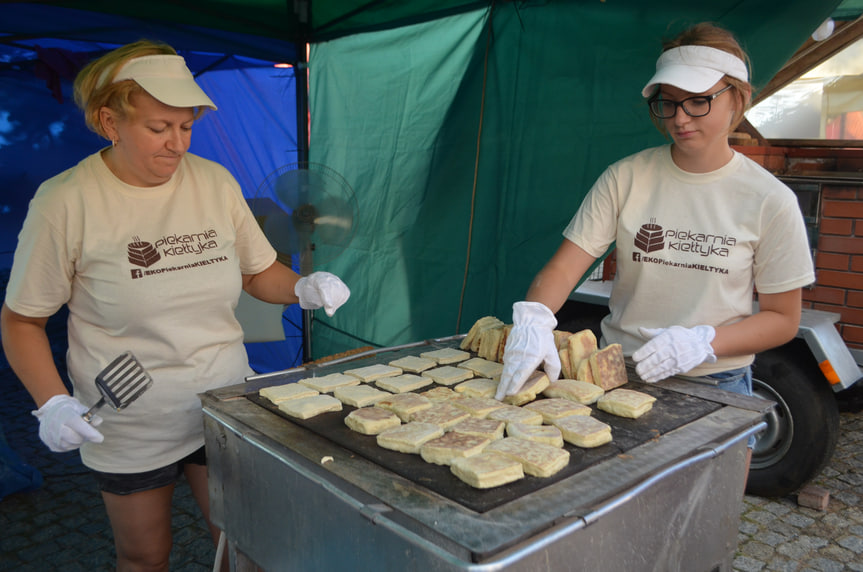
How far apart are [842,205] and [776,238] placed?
2546 mm

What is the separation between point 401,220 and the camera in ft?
16.4

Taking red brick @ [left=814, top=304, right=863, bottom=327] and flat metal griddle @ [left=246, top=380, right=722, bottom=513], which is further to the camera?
red brick @ [left=814, top=304, right=863, bottom=327]

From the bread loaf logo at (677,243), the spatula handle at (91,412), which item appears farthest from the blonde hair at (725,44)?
the spatula handle at (91,412)

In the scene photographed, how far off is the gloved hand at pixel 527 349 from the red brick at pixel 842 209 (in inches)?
121

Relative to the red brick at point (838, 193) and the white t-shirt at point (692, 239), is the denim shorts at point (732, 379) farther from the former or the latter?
the red brick at point (838, 193)

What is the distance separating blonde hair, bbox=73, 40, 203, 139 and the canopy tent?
7.67ft

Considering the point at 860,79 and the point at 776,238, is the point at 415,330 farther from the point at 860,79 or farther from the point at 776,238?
the point at 860,79

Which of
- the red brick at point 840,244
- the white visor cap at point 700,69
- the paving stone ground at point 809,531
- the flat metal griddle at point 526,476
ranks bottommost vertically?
the paving stone ground at point 809,531

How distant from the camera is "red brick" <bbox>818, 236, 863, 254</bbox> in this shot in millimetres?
4102

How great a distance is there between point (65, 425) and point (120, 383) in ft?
0.62

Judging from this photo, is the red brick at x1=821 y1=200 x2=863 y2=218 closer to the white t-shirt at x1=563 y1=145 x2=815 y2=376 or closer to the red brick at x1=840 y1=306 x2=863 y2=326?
the red brick at x1=840 y1=306 x2=863 y2=326

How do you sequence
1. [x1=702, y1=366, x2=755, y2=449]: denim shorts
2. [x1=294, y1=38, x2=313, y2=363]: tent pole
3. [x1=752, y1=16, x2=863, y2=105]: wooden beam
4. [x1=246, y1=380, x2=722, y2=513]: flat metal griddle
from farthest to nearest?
[x1=294, y1=38, x2=313, y2=363]: tent pole → [x1=752, y1=16, x2=863, y2=105]: wooden beam → [x1=702, y1=366, x2=755, y2=449]: denim shorts → [x1=246, y1=380, x2=722, y2=513]: flat metal griddle

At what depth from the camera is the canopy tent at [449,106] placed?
3229mm

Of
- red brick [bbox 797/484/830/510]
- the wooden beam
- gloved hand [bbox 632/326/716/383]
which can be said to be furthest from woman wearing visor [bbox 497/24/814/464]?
the wooden beam
